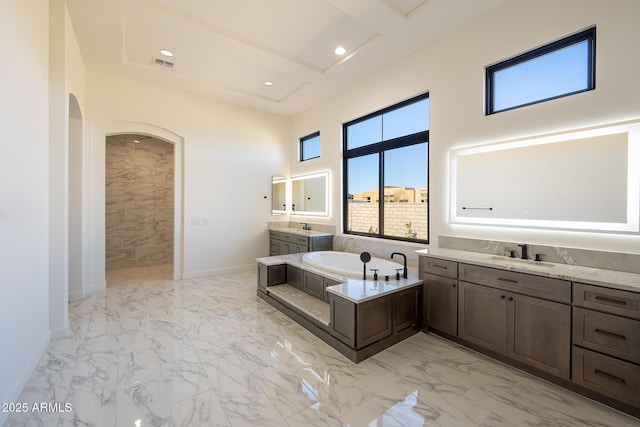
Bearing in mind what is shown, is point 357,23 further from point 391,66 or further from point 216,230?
point 216,230

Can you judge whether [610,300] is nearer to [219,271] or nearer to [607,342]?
[607,342]

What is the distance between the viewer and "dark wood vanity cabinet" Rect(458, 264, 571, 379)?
2.10 m

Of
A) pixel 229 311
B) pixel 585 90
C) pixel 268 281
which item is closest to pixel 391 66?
pixel 585 90

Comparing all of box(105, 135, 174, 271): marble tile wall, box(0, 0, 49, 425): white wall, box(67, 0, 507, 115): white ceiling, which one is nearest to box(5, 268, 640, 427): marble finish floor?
box(0, 0, 49, 425): white wall

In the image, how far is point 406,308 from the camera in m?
2.92

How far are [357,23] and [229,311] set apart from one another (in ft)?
13.1

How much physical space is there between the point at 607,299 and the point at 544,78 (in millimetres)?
2142

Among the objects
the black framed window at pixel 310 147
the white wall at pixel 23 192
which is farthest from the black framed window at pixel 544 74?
the white wall at pixel 23 192

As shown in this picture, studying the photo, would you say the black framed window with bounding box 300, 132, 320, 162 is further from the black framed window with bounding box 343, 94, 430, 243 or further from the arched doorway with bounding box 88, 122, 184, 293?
the arched doorway with bounding box 88, 122, 184, 293

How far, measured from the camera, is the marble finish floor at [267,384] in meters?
1.82

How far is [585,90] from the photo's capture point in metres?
2.44

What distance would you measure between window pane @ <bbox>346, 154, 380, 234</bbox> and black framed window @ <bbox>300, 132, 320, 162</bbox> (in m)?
1.15

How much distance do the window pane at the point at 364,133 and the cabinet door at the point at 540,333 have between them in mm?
3053

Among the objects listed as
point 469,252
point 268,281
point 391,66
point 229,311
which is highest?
point 391,66
